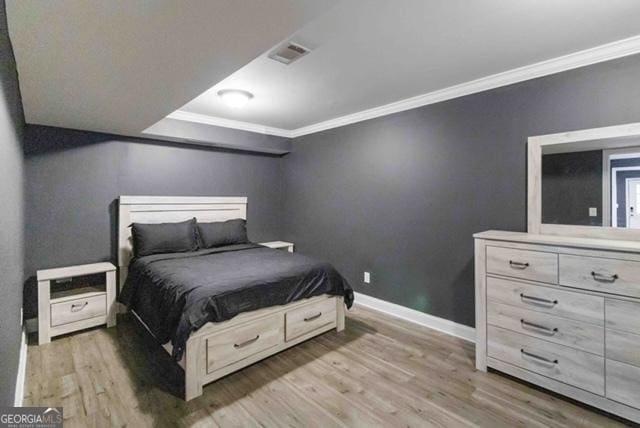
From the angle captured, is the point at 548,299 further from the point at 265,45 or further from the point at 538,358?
the point at 265,45

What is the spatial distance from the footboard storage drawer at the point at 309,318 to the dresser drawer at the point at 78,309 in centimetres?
192

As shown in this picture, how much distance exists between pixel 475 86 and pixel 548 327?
1992 millimetres

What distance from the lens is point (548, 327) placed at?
189cm

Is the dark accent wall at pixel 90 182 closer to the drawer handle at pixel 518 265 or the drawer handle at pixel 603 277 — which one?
the drawer handle at pixel 518 265

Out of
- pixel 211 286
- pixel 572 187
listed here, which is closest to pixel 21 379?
pixel 211 286

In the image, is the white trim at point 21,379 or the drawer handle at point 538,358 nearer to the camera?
the white trim at point 21,379

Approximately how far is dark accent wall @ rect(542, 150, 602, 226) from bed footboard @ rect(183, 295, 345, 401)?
1.93 metres

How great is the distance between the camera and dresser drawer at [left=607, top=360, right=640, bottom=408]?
1608mm

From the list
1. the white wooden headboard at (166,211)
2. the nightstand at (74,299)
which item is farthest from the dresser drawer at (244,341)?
the white wooden headboard at (166,211)

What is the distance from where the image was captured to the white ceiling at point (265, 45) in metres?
1.16

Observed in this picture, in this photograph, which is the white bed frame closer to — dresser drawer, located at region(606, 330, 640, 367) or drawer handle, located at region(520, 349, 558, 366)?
drawer handle, located at region(520, 349, 558, 366)

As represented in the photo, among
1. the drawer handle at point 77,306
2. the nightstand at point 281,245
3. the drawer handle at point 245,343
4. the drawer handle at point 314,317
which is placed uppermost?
the nightstand at point 281,245

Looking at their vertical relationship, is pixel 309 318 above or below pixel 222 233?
below

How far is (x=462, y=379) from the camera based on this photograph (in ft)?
6.86
